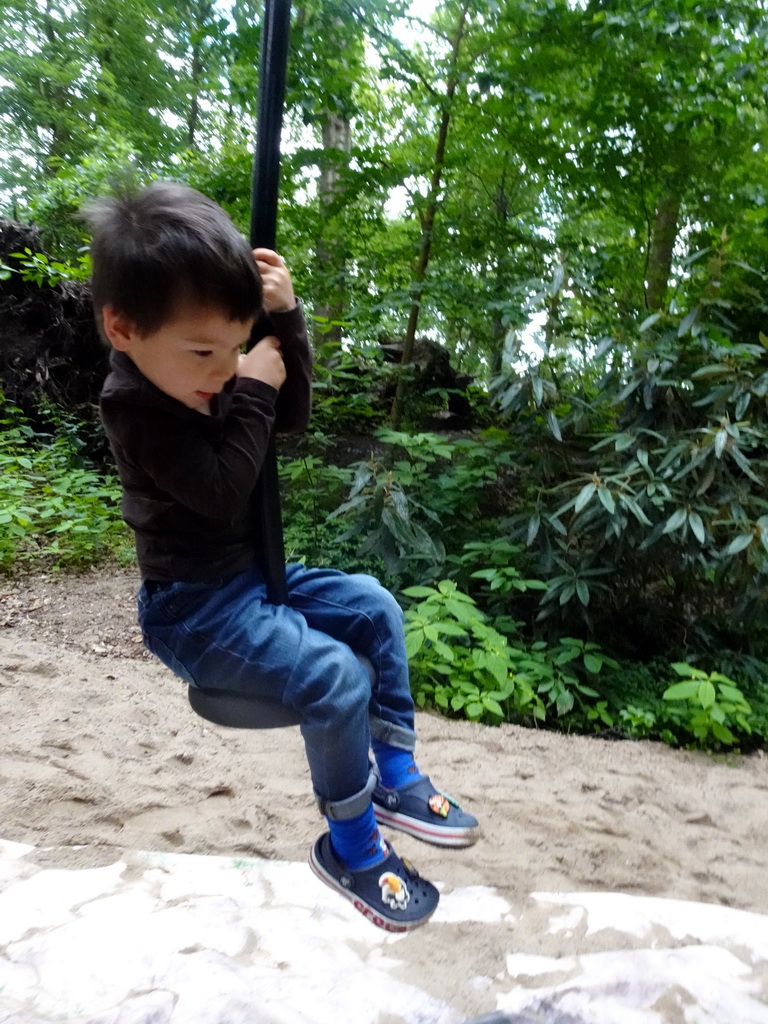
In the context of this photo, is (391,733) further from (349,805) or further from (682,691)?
(682,691)

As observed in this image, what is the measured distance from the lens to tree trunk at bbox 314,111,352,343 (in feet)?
9.57

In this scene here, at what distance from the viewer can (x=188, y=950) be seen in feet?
3.80

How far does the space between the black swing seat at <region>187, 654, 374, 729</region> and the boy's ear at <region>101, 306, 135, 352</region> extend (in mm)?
487

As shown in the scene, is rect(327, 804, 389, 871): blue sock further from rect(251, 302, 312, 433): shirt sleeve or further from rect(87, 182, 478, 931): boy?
rect(251, 302, 312, 433): shirt sleeve

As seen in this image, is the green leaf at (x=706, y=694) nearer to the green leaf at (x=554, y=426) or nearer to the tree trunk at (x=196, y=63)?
the green leaf at (x=554, y=426)

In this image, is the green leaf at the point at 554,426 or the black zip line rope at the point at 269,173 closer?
the black zip line rope at the point at 269,173

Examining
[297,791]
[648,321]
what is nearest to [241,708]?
[297,791]

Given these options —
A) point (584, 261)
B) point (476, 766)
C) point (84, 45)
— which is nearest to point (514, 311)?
point (584, 261)

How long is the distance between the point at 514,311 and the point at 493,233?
21.9 inches

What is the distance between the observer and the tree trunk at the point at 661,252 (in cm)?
322

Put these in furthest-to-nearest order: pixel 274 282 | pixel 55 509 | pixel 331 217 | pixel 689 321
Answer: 1. pixel 55 509
2. pixel 331 217
3. pixel 689 321
4. pixel 274 282

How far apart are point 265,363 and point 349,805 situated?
26.0 inches

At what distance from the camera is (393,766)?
3.78ft

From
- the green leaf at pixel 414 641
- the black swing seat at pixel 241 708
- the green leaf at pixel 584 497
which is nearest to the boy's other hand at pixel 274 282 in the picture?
the black swing seat at pixel 241 708
